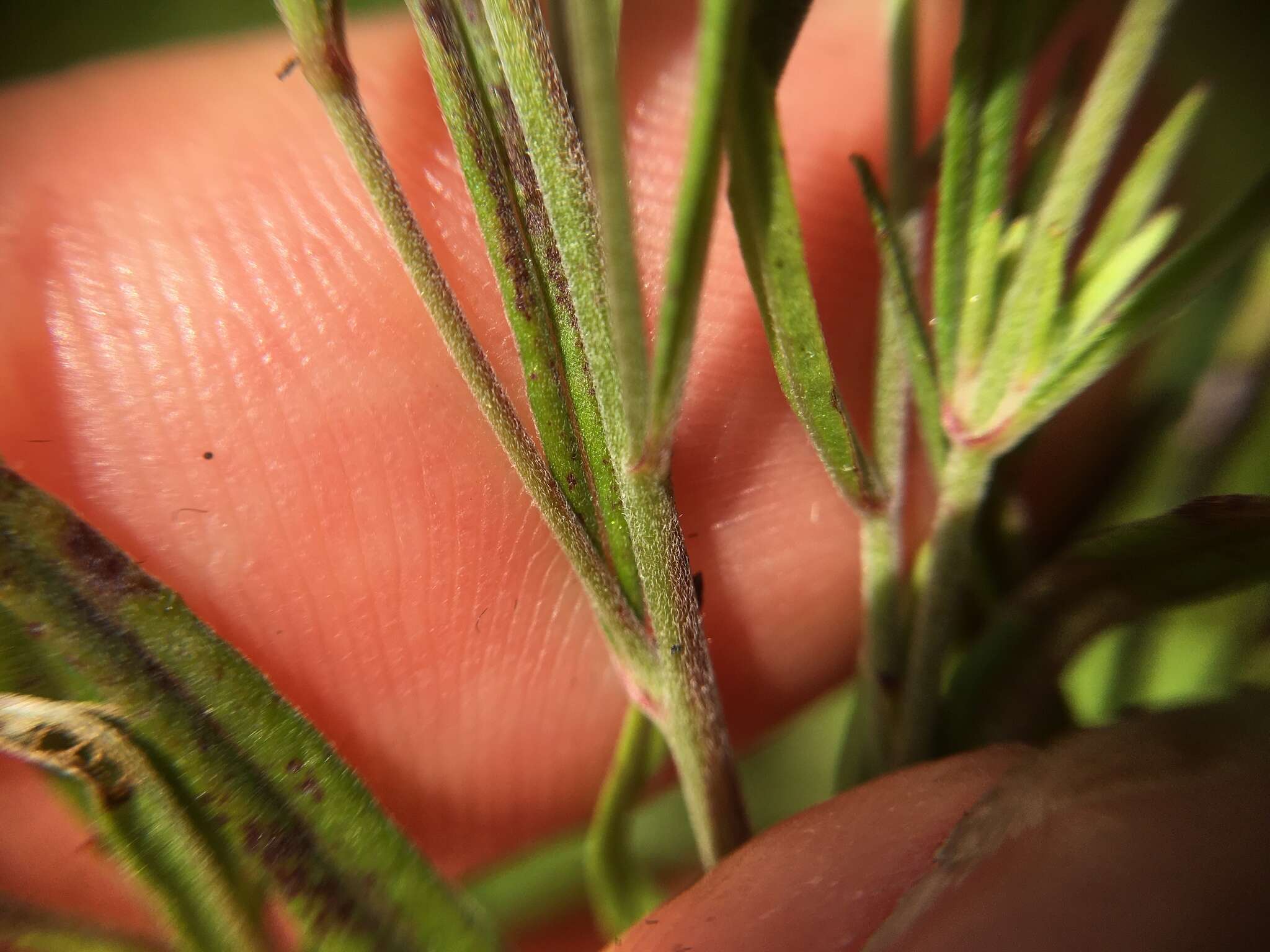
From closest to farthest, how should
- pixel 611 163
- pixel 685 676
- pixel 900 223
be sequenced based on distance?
1. pixel 611 163
2. pixel 685 676
3. pixel 900 223

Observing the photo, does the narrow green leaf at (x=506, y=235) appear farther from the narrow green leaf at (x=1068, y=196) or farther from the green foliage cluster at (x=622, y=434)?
the narrow green leaf at (x=1068, y=196)

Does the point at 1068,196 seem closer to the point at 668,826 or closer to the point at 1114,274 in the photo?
the point at 1114,274

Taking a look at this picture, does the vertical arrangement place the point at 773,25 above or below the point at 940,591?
above

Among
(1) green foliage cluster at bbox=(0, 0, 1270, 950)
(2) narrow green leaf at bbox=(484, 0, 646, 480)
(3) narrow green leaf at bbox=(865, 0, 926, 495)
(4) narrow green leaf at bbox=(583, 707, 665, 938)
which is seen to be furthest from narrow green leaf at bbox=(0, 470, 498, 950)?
(3) narrow green leaf at bbox=(865, 0, 926, 495)

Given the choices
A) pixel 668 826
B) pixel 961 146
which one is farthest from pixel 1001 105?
pixel 668 826

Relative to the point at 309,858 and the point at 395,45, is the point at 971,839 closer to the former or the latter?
the point at 309,858

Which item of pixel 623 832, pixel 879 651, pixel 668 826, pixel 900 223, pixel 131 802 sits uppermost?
pixel 900 223

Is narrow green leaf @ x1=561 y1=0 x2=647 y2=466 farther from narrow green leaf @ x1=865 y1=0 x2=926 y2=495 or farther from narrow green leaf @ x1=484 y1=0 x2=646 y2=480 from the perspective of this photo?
narrow green leaf @ x1=865 y1=0 x2=926 y2=495
